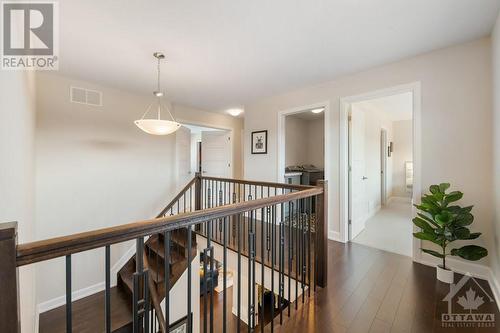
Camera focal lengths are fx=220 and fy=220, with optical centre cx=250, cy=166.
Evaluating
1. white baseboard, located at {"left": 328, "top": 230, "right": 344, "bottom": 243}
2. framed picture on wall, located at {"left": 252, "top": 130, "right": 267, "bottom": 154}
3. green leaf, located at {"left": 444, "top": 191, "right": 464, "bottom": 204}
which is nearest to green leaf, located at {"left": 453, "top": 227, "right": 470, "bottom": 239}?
green leaf, located at {"left": 444, "top": 191, "right": 464, "bottom": 204}

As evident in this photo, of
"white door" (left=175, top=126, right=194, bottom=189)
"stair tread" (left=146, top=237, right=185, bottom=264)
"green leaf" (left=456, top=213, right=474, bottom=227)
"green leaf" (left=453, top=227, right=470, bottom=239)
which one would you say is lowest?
"stair tread" (left=146, top=237, right=185, bottom=264)

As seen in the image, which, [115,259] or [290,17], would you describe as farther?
[115,259]

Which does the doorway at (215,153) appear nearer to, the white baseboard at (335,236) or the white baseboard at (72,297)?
the white baseboard at (72,297)

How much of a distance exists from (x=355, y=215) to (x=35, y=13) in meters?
4.18

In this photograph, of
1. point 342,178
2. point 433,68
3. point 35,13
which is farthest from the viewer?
point 342,178

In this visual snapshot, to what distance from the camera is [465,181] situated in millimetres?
2234

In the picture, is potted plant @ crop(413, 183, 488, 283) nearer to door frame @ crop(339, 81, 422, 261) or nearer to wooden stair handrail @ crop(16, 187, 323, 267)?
door frame @ crop(339, 81, 422, 261)

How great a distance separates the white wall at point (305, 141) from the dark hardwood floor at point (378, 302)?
3.11m

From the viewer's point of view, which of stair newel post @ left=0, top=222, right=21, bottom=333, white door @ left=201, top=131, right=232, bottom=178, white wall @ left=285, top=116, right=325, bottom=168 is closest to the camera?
stair newel post @ left=0, top=222, right=21, bottom=333

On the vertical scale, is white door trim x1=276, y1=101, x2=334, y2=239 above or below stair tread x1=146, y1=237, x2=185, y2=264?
above

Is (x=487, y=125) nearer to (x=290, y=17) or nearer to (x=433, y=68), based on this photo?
(x=433, y=68)

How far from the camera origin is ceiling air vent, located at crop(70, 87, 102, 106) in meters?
3.20

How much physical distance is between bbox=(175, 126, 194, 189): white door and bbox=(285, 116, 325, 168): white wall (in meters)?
2.32

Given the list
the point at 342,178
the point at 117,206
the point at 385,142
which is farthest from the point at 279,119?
the point at 385,142
